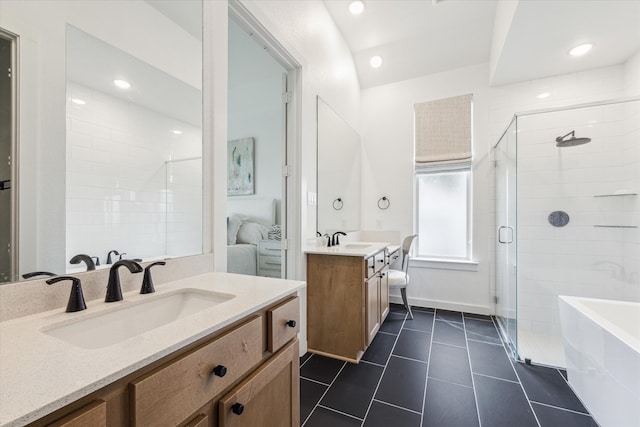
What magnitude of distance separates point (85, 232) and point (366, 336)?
6.34ft

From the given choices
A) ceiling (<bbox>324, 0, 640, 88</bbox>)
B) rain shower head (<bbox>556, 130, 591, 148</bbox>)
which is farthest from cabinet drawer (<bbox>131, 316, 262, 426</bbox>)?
rain shower head (<bbox>556, 130, 591, 148</bbox>)

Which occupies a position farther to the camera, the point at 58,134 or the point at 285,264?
the point at 285,264

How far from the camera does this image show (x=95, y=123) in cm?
96

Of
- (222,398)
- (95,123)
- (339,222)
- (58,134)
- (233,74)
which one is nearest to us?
(222,398)

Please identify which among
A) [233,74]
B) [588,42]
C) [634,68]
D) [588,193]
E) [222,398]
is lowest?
[222,398]

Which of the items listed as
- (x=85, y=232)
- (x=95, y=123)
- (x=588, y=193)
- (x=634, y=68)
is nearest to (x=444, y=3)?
(x=634, y=68)

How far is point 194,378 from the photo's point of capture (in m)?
0.67

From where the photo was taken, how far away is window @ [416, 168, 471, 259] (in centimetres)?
330

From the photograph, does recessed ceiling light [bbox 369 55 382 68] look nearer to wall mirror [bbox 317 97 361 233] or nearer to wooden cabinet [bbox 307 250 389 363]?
wall mirror [bbox 317 97 361 233]

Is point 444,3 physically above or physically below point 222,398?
above

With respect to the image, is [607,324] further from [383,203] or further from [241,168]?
[241,168]

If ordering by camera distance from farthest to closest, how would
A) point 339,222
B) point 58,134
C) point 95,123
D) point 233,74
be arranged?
point 233,74 < point 339,222 < point 95,123 < point 58,134

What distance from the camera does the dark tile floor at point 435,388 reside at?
153 cm

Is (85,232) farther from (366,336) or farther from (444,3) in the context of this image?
(444,3)
